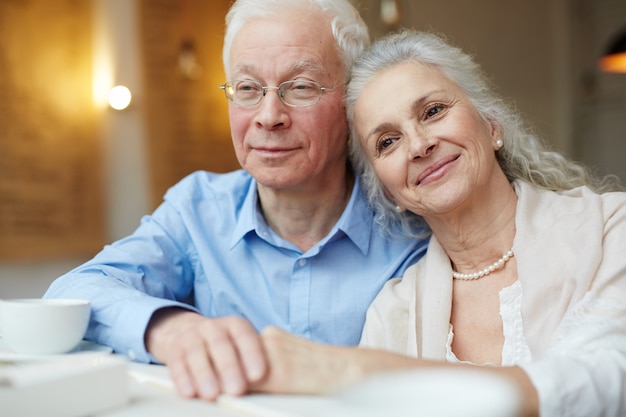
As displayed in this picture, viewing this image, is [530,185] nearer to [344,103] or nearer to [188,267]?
[344,103]

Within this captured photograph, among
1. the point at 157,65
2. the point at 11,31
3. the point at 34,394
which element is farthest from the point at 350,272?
the point at 157,65

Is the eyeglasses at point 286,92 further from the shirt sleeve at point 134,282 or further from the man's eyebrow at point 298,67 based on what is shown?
the shirt sleeve at point 134,282

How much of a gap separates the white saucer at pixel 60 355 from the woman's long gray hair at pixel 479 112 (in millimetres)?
836

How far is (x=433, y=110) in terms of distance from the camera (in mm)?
1613

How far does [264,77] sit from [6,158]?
2034mm

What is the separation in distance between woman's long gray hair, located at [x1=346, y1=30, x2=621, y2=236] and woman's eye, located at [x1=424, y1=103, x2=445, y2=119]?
0.10 m

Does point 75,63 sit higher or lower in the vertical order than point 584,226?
higher

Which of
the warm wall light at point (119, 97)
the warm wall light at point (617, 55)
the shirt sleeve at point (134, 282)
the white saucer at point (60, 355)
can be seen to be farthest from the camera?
the warm wall light at point (617, 55)

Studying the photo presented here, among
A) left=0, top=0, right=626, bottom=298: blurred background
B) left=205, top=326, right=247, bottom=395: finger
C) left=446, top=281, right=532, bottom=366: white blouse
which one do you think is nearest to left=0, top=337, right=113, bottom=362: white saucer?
left=205, top=326, right=247, bottom=395: finger

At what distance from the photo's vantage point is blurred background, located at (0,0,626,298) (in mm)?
3338

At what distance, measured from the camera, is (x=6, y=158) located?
10.7 feet

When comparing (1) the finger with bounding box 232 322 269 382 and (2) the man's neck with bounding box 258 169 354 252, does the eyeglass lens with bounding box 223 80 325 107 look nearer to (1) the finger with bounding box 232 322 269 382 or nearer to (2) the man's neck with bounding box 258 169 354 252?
(2) the man's neck with bounding box 258 169 354 252

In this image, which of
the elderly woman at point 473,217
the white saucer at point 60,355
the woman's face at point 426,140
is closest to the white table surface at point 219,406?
the white saucer at point 60,355

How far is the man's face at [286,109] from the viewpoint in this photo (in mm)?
1768
